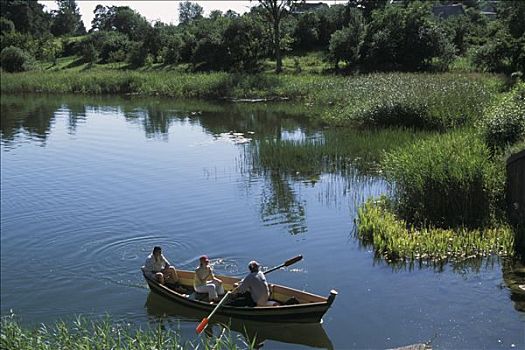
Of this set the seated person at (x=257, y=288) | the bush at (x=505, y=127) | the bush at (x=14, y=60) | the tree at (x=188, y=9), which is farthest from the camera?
the tree at (x=188, y=9)

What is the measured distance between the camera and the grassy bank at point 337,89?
2793 centimetres

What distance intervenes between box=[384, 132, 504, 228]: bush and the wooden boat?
5109 mm

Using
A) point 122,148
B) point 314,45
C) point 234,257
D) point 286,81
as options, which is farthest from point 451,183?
point 314,45

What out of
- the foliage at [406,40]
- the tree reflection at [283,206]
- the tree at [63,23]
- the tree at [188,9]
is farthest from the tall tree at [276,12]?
the tree at [188,9]

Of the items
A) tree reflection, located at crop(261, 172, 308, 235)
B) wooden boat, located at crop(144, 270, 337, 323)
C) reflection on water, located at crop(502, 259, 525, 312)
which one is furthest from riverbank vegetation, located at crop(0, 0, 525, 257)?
wooden boat, located at crop(144, 270, 337, 323)

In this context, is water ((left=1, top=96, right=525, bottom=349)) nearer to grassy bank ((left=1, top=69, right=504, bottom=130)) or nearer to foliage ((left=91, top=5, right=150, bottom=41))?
grassy bank ((left=1, top=69, right=504, bottom=130))

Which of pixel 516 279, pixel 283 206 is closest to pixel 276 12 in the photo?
pixel 283 206

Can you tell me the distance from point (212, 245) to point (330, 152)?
9.86m

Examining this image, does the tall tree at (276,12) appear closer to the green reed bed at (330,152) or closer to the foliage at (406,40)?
the foliage at (406,40)

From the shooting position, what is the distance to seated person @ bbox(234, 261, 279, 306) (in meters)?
11.2

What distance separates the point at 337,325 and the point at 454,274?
10.8ft

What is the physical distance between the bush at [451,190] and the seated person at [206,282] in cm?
574

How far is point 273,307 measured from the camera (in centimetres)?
1088

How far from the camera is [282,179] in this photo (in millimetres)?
21375
